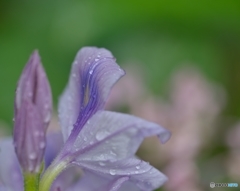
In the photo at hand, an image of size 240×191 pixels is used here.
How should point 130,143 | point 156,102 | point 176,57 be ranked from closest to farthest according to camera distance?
point 130,143
point 156,102
point 176,57

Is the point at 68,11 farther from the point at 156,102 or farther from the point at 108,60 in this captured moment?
the point at 108,60

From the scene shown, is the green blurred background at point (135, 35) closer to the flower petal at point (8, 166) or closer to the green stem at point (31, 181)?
the flower petal at point (8, 166)

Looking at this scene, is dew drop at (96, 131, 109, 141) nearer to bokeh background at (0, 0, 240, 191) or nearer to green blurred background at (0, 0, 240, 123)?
bokeh background at (0, 0, 240, 191)

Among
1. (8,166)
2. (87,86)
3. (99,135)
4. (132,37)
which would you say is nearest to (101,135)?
(99,135)

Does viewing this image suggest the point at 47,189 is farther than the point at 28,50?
No

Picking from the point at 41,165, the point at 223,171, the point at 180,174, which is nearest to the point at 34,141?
the point at 41,165

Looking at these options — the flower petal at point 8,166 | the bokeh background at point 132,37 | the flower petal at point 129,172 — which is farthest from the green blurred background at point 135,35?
the flower petal at point 129,172

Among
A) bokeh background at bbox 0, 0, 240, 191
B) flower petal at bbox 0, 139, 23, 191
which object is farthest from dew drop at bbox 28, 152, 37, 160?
bokeh background at bbox 0, 0, 240, 191
